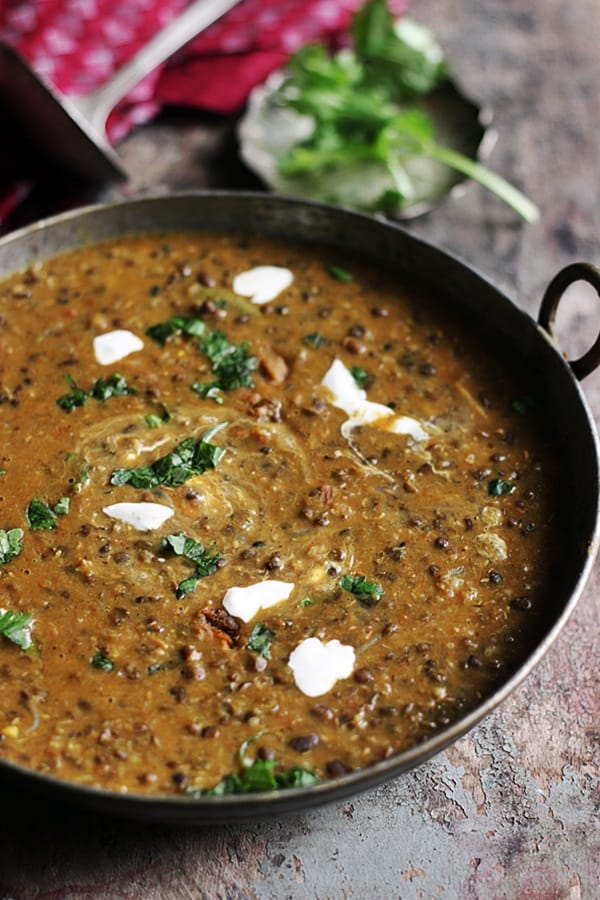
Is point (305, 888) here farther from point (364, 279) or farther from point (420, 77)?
point (420, 77)

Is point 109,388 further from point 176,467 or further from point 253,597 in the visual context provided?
point 253,597

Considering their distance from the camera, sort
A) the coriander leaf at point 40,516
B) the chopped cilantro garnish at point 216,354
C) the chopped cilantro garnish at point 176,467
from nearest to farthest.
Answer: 1. the coriander leaf at point 40,516
2. the chopped cilantro garnish at point 176,467
3. the chopped cilantro garnish at point 216,354

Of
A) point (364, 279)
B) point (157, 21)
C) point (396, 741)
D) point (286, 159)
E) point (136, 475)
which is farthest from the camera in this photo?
point (157, 21)

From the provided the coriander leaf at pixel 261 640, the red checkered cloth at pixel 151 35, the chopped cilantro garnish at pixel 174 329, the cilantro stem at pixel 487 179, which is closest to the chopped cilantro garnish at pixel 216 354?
the chopped cilantro garnish at pixel 174 329

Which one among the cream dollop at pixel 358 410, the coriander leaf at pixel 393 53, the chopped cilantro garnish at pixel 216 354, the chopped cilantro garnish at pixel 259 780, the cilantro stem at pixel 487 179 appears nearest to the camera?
the chopped cilantro garnish at pixel 259 780

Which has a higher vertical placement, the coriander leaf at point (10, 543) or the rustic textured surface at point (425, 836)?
the coriander leaf at point (10, 543)

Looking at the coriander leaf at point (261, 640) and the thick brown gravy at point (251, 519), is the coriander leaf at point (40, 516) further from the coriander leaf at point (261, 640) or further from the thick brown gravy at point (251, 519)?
the coriander leaf at point (261, 640)

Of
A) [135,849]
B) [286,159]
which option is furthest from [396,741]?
[286,159]
